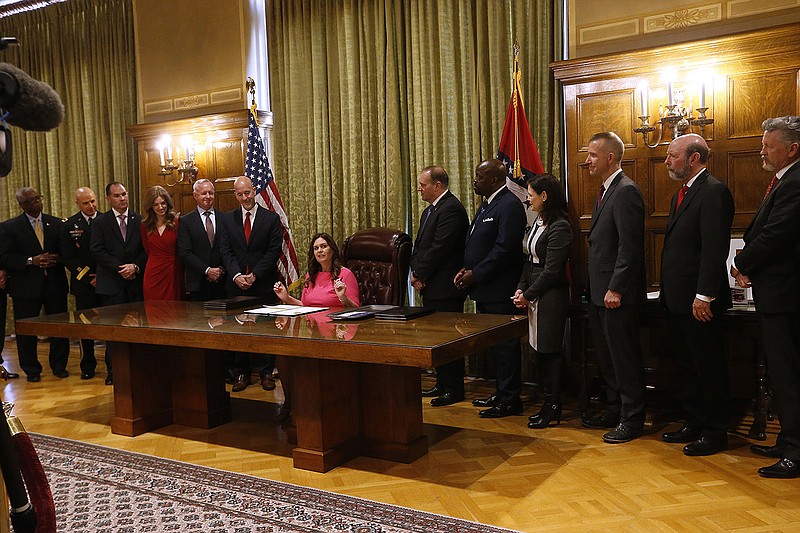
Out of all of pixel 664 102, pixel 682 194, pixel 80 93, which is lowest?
pixel 682 194

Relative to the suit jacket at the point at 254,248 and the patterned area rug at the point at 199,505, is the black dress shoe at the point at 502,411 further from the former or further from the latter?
the suit jacket at the point at 254,248

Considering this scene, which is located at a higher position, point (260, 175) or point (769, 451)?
point (260, 175)

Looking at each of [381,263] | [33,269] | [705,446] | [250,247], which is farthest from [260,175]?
[705,446]

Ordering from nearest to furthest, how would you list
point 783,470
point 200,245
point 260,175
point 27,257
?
point 783,470 → point 200,245 → point 260,175 → point 27,257

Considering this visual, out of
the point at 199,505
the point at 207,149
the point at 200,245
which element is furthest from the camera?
the point at 207,149

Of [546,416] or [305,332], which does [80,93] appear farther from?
[546,416]

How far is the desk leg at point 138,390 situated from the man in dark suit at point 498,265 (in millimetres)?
2055

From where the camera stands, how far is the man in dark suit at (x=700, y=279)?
3.80 metres

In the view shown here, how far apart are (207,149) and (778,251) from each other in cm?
540

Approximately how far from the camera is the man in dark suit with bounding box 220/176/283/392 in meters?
5.77

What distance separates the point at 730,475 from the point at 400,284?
8.33 ft

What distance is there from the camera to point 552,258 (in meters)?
4.37

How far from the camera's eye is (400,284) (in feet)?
17.4

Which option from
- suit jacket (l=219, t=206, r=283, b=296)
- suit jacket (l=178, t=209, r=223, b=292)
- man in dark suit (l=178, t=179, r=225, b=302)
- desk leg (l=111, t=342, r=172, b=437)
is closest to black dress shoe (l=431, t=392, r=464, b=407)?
suit jacket (l=219, t=206, r=283, b=296)
